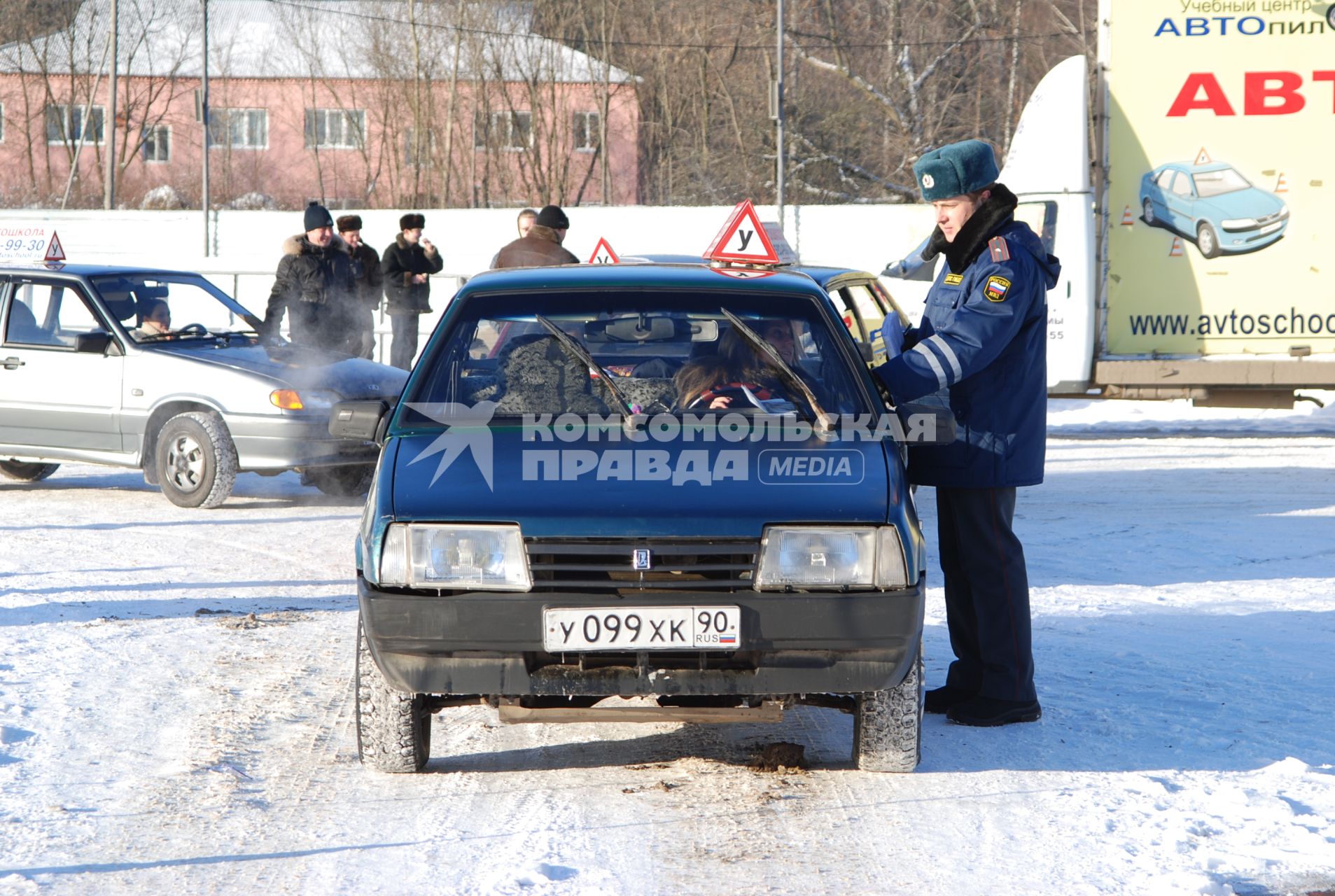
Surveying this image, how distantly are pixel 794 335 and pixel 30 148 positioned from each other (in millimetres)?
42258

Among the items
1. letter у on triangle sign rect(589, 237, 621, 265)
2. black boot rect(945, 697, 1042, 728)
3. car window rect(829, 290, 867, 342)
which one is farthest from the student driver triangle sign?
black boot rect(945, 697, 1042, 728)

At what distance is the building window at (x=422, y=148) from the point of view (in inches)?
1481

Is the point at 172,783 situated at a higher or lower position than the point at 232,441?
lower

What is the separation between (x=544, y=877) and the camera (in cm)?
346

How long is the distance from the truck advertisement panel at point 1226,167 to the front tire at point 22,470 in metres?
8.49

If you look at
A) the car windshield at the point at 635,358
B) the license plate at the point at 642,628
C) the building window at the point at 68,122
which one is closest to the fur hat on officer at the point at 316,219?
the car windshield at the point at 635,358

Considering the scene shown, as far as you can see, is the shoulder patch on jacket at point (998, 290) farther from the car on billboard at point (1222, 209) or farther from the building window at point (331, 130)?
the building window at point (331, 130)

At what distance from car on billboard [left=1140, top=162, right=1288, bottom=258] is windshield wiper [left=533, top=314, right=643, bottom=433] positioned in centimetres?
760

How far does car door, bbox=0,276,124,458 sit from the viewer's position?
A: 9633mm

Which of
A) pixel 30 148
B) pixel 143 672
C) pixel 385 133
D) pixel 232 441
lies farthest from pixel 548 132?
pixel 143 672

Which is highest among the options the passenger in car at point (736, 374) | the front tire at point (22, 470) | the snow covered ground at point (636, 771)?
the passenger in car at point (736, 374)

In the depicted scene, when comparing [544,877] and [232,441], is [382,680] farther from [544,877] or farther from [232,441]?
[232,441]

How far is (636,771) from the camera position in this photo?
4.39m

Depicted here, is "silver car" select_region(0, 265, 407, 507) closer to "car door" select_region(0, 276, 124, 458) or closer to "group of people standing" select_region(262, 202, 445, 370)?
"car door" select_region(0, 276, 124, 458)
